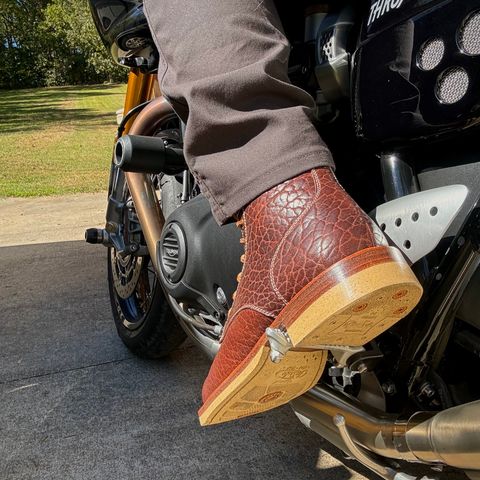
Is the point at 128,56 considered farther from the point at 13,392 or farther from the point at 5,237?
the point at 5,237

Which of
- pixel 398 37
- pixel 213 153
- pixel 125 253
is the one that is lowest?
pixel 125 253

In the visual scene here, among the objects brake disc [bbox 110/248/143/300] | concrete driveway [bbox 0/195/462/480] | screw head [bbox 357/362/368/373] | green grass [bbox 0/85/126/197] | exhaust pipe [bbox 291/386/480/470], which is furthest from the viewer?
green grass [bbox 0/85/126/197]

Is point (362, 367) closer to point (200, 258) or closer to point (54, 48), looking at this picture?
point (200, 258)

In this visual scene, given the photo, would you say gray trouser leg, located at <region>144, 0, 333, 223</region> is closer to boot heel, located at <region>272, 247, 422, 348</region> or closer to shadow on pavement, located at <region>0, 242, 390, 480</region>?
boot heel, located at <region>272, 247, 422, 348</region>

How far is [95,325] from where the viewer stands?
265cm

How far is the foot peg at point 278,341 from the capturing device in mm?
933

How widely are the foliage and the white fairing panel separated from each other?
31.8 m

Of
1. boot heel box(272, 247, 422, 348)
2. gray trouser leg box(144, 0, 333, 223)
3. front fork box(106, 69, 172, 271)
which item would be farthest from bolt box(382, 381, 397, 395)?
front fork box(106, 69, 172, 271)

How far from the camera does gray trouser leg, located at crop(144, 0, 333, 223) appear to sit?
3.30 feet

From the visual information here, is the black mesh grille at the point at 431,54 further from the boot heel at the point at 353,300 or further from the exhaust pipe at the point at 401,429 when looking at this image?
the exhaust pipe at the point at 401,429

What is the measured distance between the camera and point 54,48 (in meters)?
32.5

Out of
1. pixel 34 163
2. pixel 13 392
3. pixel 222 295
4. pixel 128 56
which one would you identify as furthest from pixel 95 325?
pixel 34 163

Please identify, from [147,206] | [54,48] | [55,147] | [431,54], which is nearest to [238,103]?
[431,54]

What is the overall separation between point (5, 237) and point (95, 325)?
189 centimetres
